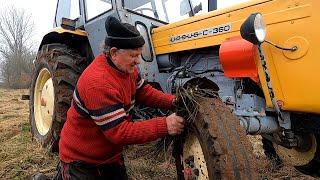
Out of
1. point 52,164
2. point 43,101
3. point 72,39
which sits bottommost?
point 52,164

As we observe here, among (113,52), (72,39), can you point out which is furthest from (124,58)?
(72,39)

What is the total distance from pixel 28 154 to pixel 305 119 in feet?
10.8

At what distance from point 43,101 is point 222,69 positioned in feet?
9.00

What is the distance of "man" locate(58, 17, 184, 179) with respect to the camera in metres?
2.55

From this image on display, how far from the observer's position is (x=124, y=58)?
2742 mm

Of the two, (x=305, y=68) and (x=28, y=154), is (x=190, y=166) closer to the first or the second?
(x=305, y=68)

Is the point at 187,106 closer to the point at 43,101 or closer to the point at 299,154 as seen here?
the point at 299,154

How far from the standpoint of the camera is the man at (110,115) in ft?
8.38

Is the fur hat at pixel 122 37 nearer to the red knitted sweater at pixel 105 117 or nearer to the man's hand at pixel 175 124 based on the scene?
the red knitted sweater at pixel 105 117

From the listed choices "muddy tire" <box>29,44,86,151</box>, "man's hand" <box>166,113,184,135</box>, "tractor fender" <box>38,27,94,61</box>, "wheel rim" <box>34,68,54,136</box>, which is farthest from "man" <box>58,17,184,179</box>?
"tractor fender" <box>38,27,94,61</box>

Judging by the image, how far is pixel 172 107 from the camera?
3066 millimetres

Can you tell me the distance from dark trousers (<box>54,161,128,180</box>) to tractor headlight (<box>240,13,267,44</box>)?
144cm

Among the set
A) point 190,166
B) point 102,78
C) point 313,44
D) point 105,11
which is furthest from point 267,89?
point 105,11

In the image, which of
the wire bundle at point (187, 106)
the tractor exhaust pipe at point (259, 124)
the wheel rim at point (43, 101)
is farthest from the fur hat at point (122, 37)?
the wheel rim at point (43, 101)
